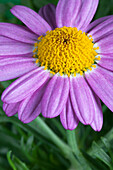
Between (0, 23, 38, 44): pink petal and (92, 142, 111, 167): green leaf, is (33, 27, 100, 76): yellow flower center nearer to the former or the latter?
(0, 23, 38, 44): pink petal

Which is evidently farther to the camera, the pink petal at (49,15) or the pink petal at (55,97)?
the pink petal at (49,15)

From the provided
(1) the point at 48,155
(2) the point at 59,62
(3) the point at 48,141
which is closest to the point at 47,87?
(2) the point at 59,62

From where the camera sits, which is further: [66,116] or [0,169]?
[0,169]

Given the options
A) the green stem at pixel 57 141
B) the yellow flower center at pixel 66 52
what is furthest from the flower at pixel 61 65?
the green stem at pixel 57 141

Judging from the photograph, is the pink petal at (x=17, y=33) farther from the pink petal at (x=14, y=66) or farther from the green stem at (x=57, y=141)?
the green stem at (x=57, y=141)

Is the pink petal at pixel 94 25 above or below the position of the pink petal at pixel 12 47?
above

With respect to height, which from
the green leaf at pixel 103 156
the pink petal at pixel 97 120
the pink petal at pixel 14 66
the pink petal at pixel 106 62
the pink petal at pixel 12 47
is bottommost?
the green leaf at pixel 103 156

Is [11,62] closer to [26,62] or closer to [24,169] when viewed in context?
[26,62]

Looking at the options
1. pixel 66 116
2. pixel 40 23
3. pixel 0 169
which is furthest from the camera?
pixel 0 169
